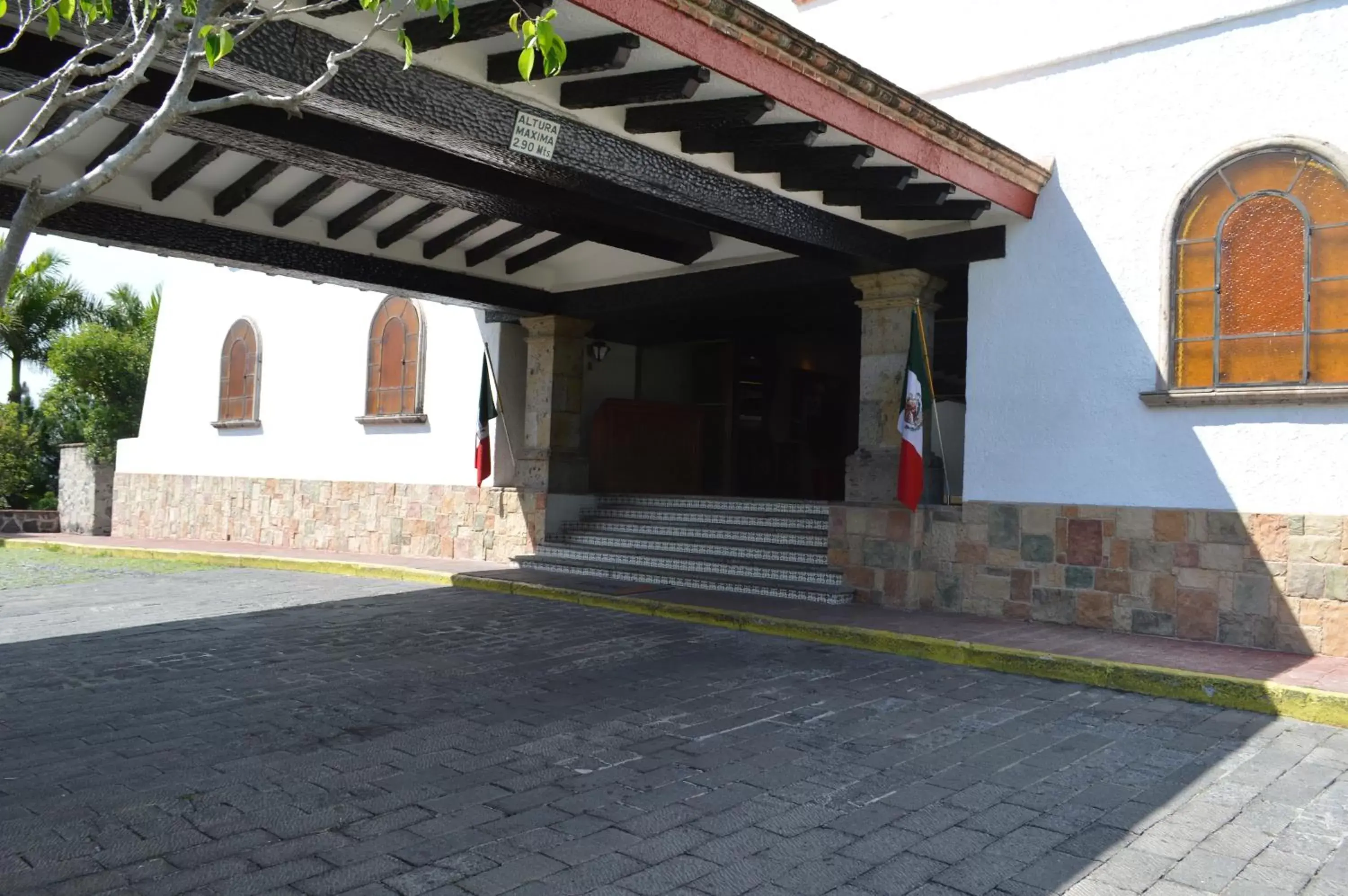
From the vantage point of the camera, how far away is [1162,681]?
245 inches

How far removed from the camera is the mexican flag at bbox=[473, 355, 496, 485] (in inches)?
471

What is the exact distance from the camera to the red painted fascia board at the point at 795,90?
5246 mm

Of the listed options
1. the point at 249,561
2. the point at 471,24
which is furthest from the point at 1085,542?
the point at 249,561

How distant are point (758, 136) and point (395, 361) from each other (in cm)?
866

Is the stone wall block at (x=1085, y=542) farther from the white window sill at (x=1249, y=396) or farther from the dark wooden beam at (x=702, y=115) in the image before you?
the dark wooden beam at (x=702, y=115)

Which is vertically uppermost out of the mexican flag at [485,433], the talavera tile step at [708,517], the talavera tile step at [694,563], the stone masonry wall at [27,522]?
the mexican flag at [485,433]

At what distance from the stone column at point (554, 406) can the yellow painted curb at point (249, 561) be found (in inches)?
66.3

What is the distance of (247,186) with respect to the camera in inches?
333

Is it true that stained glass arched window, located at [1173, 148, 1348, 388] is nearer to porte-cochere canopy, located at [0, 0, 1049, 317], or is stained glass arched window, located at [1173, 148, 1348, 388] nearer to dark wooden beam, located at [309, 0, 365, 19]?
porte-cochere canopy, located at [0, 0, 1049, 317]

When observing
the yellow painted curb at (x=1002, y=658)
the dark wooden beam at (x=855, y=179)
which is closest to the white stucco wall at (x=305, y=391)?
the yellow painted curb at (x=1002, y=658)

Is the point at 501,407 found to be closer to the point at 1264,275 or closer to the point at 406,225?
the point at 406,225

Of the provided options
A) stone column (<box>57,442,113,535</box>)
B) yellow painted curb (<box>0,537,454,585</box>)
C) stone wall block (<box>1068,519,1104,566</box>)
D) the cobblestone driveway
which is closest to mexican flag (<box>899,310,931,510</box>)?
stone wall block (<box>1068,519,1104,566</box>)

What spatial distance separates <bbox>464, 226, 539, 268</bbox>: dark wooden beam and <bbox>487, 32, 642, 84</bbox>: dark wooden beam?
168 inches

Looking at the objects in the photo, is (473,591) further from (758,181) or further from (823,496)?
(823,496)
